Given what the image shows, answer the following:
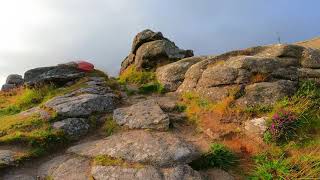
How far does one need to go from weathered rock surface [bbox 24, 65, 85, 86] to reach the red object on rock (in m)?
0.36

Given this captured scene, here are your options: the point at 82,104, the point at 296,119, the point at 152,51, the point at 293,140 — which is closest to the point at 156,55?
the point at 152,51

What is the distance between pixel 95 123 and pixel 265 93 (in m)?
8.01

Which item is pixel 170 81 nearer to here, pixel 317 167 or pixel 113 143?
pixel 113 143

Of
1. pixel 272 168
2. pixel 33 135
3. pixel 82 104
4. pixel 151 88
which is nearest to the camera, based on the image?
pixel 272 168

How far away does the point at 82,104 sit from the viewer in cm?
2027

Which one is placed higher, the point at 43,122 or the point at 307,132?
the point at 43,122

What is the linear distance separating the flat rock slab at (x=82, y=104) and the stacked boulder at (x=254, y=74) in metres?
4.54

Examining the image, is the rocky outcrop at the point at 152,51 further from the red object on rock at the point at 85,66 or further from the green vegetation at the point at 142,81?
the red object on rock at the point at 85,66

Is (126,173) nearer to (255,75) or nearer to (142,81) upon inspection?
(255,75)

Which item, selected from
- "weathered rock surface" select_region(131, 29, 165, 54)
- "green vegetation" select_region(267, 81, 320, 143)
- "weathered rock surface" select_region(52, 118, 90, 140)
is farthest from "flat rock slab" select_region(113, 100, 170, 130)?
"weathered rock surface" select_region(131, 29, 165, 54)

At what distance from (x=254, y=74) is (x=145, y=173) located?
9.36m

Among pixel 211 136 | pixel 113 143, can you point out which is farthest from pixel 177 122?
pixel 113 143

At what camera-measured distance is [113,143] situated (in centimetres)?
1648

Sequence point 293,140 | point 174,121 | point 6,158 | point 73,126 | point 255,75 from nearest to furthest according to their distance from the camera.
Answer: point 6,158 < point 293,140 < point 73,126 < point 174,121 < point 255,75
